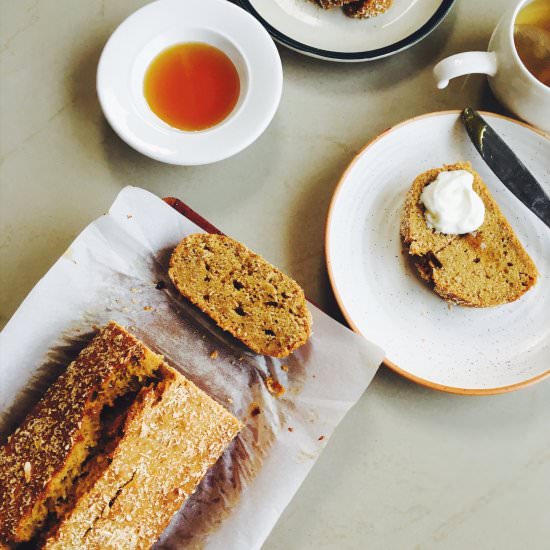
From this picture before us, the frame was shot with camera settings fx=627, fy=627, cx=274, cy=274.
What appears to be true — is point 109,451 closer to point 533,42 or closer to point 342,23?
point 342,23

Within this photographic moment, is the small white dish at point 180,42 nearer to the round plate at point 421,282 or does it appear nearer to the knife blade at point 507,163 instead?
the round plate at point 421,282

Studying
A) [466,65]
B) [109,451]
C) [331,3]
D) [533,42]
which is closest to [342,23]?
[331,3]

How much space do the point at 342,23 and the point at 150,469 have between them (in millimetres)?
978

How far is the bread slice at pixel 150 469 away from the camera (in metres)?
1.07

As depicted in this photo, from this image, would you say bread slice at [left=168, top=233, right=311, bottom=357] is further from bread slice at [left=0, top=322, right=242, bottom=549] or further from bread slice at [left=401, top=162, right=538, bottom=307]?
bread slice at [left=401, top=162, right=538, bottom=307]

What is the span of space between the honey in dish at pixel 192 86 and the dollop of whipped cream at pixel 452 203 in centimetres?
45

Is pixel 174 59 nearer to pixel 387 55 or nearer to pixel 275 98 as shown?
pixel 275 98

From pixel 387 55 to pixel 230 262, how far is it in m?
0.54

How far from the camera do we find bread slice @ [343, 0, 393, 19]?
4.28 feet

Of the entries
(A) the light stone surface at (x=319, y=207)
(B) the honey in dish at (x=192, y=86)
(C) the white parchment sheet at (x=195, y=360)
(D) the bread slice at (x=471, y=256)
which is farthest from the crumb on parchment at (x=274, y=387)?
(B) the honey in dish at (x=192, y=86)

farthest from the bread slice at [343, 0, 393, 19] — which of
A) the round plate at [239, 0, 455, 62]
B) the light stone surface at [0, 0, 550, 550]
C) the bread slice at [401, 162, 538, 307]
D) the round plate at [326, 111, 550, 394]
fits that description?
the bread slice at [401, 162, 538, 307]

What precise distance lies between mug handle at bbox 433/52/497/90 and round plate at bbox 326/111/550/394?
0.09m

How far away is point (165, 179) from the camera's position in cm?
135

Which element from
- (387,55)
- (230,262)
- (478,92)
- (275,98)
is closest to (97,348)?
(230,262)
